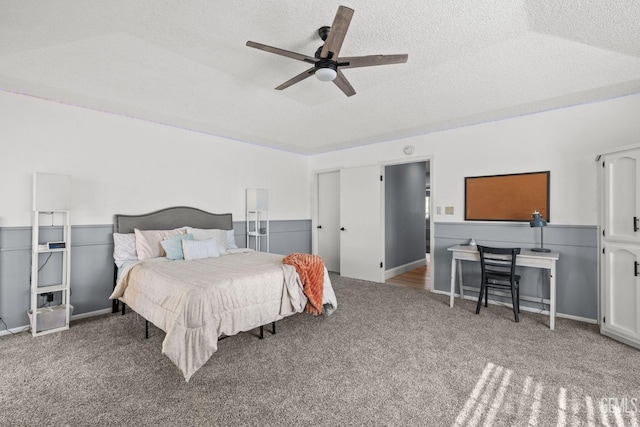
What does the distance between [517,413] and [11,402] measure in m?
3.27

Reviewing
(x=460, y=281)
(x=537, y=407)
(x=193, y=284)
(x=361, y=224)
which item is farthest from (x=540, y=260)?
(x=193, y=284)

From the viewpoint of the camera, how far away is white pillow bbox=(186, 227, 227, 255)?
3985 mm

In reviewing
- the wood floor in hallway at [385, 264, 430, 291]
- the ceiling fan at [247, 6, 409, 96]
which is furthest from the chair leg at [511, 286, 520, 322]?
the ceiling fan at [247, 6, 409, 96]

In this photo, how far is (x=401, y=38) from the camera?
2.34m

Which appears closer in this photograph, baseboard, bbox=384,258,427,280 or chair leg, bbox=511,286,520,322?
chair leg, bbox=511,286,520,322

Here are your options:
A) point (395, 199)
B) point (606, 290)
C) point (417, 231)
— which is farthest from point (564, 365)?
point (417, 231)

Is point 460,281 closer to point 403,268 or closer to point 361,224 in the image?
point 403,268

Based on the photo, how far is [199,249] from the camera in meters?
3.66

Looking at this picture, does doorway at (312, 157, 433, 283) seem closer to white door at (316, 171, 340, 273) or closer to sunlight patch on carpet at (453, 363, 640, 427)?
white door at (316, 171, 340, 273)

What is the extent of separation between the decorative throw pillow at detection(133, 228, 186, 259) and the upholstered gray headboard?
14 centimetres

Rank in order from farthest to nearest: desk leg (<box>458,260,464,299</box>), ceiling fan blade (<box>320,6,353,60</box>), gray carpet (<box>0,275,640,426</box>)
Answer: desk leg (<box>458,260,464,299</box>) < gray carpet (<box>0,275,640,426</box>) < ceiling fan blade (<box>320,6,353,60</box>)

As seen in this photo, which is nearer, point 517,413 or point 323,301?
point 517,413

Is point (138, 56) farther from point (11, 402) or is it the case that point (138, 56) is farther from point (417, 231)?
point (417, 231)

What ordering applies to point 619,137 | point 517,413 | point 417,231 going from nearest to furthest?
point 517,413
point 619,137
point 417,231
